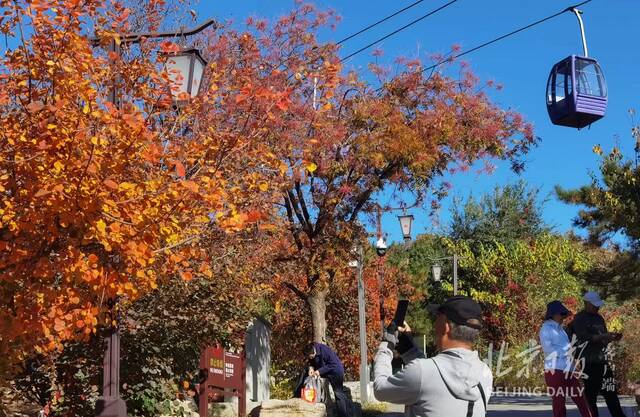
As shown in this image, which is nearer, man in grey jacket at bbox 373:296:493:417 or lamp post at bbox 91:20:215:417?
man in grey jacket at bbox 373:296:493:417

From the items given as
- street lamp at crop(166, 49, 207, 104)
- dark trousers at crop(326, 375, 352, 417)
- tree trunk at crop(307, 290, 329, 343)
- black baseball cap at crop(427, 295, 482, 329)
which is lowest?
dark trousers at crop(326, 375, 352, 417)

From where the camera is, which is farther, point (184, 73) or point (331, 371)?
point (331, 371)

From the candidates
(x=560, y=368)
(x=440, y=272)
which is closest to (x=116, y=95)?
(x=560, y=368)

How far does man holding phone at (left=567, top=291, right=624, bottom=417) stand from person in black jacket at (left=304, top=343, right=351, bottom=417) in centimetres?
364

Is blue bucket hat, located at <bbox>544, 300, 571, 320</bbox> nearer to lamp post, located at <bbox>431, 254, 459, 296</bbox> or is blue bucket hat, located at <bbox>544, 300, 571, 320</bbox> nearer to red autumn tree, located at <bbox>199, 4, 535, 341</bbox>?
red autumn tree, located at <bbox>199, 4, 535, 341</bbox>

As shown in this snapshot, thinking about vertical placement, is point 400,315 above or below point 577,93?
below

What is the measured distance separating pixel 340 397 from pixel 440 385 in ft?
26.2

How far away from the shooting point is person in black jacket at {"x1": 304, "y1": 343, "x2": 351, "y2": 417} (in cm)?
1138

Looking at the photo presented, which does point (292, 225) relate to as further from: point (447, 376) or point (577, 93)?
point (447, 376)

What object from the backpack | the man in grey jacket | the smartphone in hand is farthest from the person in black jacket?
the man in grey jacket

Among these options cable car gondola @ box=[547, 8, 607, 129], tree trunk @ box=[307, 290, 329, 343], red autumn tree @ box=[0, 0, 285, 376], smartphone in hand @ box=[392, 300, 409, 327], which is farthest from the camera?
tree trunk @ box=[307, 290, 329, 343]

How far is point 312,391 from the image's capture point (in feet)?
40.2

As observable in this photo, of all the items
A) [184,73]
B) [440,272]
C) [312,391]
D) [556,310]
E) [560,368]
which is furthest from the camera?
[440,272]

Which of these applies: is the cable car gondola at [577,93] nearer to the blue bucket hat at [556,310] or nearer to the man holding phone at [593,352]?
the man holding phone at [593,352]
